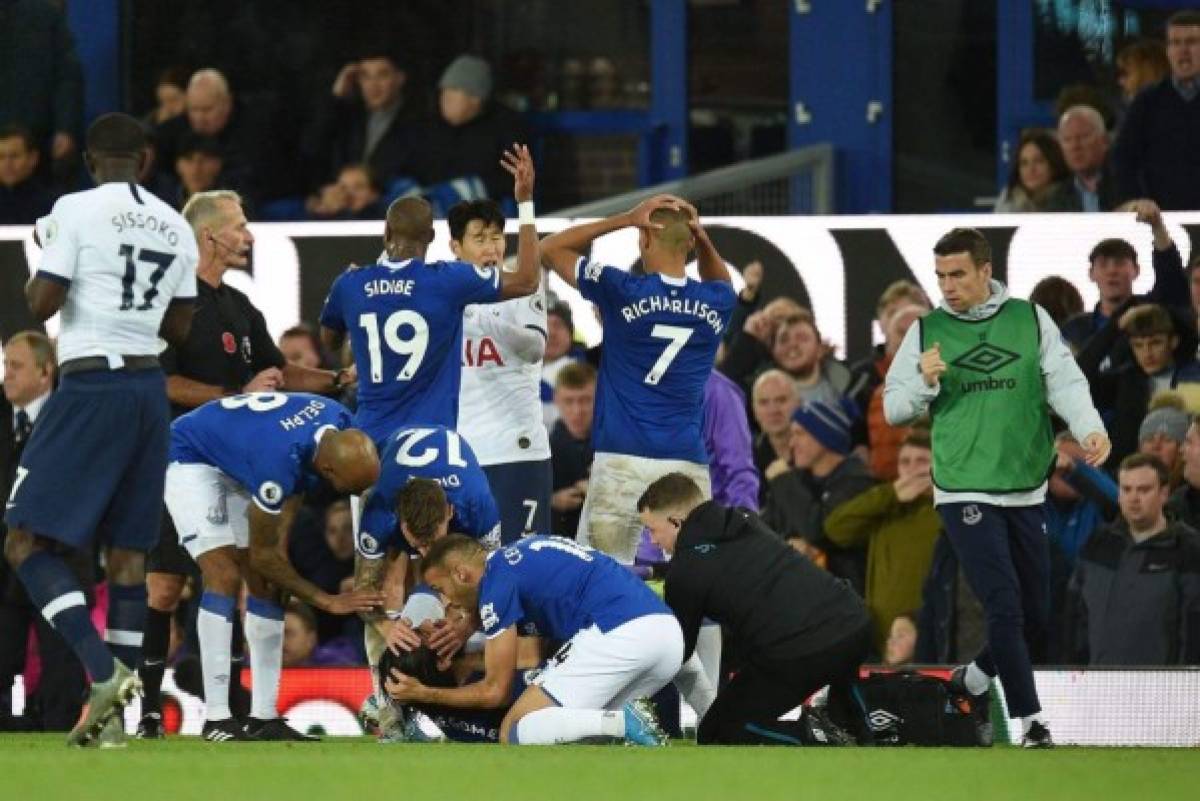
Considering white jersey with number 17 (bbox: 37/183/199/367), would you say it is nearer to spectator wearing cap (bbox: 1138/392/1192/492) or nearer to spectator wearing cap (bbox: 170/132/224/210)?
spectator wearing cap (bbox: 1138/392/1192/492)

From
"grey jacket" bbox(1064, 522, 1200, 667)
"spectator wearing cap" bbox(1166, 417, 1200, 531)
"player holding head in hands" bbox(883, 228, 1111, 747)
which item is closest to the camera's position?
"player holding head in hands" bbox(883, 228, 1111, 747)

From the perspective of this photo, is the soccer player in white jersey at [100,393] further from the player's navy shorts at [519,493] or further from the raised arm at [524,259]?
the player's navy shorts at [519,493]

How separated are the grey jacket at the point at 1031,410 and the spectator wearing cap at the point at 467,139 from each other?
5878mm

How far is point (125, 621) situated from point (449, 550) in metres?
1.20

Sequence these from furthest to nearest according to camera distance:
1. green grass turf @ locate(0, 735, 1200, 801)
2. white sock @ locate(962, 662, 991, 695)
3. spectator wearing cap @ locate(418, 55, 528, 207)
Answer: spectator wearing cap @ locate(418, 55, 528, 207)
white sock @ locate(962, 662, 991, 695)
green grass turf @ locate(0, 735, 1200, 801)

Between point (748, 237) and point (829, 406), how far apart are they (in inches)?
61.9

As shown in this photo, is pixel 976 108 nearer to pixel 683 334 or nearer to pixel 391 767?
pixel 683 334

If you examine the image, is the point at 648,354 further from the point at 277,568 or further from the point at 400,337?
the point at 277,568

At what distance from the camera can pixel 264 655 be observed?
37.1 ft

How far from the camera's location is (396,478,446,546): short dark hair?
10766mm

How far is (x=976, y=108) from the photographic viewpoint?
1775 cm

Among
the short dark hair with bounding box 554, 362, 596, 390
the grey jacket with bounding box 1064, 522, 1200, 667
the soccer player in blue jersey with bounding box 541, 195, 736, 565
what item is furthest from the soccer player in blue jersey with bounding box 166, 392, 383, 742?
the grey jacket with bounding box 1064, 522, 1200, 667

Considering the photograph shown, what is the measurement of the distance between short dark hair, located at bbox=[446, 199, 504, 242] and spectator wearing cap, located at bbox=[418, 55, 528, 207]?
4870 mm

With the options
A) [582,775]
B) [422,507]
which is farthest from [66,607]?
[582,775]
